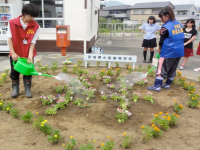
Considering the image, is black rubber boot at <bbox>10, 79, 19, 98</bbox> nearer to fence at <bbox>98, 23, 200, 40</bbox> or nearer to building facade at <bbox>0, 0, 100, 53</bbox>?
building facade at <bbox>0, 0, 100, 53</bbox>

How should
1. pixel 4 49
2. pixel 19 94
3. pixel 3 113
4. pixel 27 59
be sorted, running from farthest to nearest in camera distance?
pixel 4 49
pixel 19 94
pixel 27 59
pixel 3 113

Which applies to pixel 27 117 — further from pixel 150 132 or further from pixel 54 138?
pixel 150 132

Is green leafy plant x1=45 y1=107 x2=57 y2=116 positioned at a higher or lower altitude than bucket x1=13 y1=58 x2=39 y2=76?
lower

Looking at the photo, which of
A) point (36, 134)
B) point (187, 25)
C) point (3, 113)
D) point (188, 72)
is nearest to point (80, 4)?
point (187, 25)

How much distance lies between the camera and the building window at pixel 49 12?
8.67 m

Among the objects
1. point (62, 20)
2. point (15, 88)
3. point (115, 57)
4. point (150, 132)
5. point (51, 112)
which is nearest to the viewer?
point (150, 132)

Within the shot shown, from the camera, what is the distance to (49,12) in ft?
29.0

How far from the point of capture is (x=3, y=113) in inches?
131

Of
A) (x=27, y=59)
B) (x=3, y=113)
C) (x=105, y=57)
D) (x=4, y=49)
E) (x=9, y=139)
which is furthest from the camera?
(x=4, y=49)

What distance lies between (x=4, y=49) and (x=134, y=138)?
22.0 feet

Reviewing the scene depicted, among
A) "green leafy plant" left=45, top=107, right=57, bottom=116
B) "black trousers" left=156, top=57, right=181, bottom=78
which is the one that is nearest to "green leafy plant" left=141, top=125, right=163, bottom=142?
"green leafy plant" left=45, top=107, right=57, bottom=116

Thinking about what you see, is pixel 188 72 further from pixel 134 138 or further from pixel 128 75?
pixel 134 138

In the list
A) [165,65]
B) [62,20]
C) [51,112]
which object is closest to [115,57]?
[165,65]

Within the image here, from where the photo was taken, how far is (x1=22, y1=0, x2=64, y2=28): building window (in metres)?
8.67
